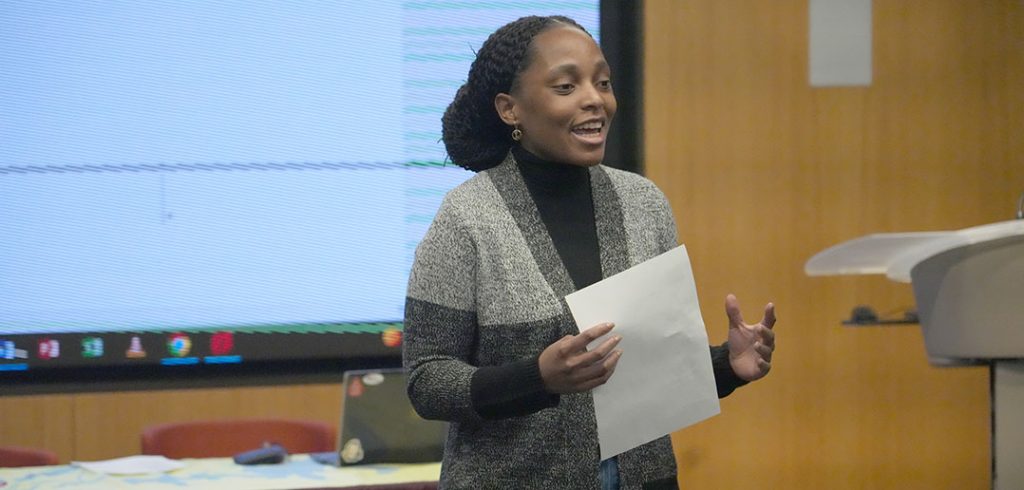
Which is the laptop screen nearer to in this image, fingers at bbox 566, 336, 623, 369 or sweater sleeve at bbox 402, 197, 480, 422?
sweater sleeve at bbox 402, 197, 480, 422

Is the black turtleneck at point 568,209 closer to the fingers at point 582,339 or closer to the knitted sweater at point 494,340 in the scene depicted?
the knitted sweater at point 494,340

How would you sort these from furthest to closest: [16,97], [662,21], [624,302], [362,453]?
[662,21] → [16,97] → [362,453] → [624,302]

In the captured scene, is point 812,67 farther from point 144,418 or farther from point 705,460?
point 144,418

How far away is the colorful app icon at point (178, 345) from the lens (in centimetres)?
434

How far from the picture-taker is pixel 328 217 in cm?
444

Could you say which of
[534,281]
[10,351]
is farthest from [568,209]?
[10,351]

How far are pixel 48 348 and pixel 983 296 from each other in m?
3.23

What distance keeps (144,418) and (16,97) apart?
4.08 feet

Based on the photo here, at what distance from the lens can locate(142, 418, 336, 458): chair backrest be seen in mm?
3930

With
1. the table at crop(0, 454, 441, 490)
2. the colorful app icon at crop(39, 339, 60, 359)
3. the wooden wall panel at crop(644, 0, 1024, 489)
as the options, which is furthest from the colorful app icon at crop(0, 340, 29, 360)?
the wooden wall panel at crop(644, 0, 1024, 489)

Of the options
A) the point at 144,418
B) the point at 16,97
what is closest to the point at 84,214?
the point at 16,97

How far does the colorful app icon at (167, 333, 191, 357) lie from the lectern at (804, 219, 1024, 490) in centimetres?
264

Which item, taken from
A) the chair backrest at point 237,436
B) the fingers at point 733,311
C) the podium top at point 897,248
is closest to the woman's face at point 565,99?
the fingers at point 733,311

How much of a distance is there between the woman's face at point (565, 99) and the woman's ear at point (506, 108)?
0.05 ft
